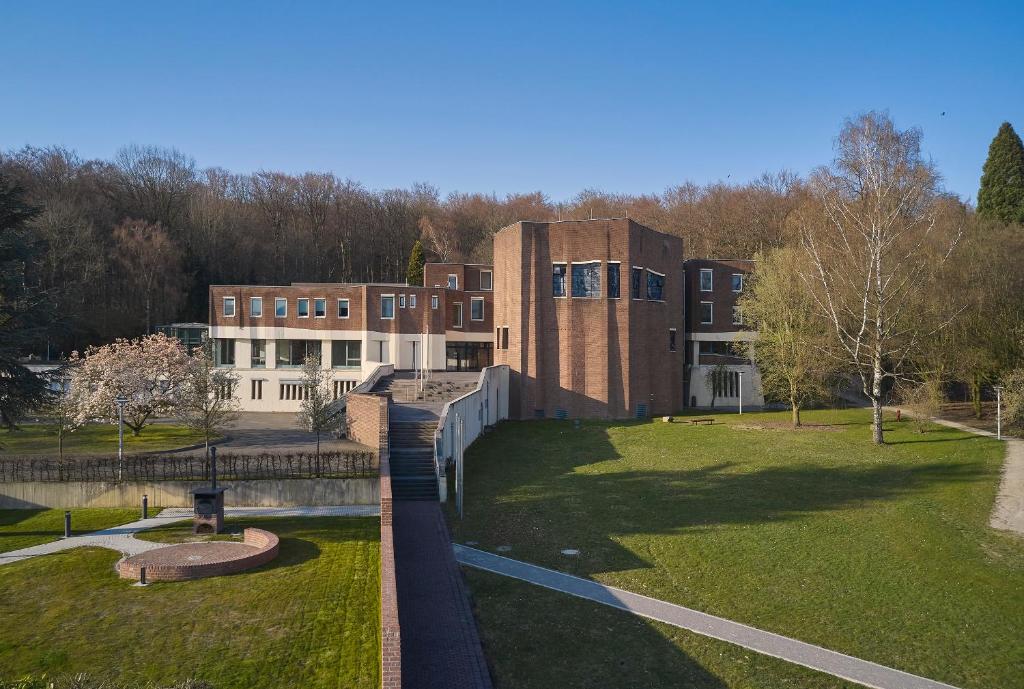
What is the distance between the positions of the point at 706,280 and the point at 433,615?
126ft

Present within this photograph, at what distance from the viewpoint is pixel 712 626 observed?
1495 centimetres

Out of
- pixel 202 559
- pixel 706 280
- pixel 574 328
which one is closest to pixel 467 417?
pixel 574 328

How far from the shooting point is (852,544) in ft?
64.8

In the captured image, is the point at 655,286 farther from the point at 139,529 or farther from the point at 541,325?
the point at 139,529

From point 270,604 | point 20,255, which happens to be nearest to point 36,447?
point 20,255

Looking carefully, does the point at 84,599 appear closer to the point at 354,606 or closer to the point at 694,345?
→ the point at 354,606

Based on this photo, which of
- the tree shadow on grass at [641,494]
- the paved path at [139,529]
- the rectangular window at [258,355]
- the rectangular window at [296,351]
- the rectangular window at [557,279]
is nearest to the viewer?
the paved path at [139,529]

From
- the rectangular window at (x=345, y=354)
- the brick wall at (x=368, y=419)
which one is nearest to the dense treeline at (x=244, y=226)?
the rectangular window at (x=345, y=354)

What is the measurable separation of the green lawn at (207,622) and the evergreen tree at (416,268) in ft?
162

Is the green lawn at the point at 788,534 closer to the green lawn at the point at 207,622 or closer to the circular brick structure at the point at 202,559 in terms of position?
the green lawn at the point at 207,622

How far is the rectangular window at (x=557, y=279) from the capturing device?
3981cm

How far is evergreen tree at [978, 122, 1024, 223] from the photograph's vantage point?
5484 cm

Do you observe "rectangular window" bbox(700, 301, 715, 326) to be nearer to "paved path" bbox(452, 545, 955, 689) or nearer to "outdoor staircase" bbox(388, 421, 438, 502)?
"outdoor staircase" bbox(388, 421, 438, 502)

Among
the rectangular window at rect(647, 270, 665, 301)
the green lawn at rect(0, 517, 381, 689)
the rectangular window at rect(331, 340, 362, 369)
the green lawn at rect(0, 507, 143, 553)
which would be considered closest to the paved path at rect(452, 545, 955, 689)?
the green lawn at rect(0, 517, 381, 689)
